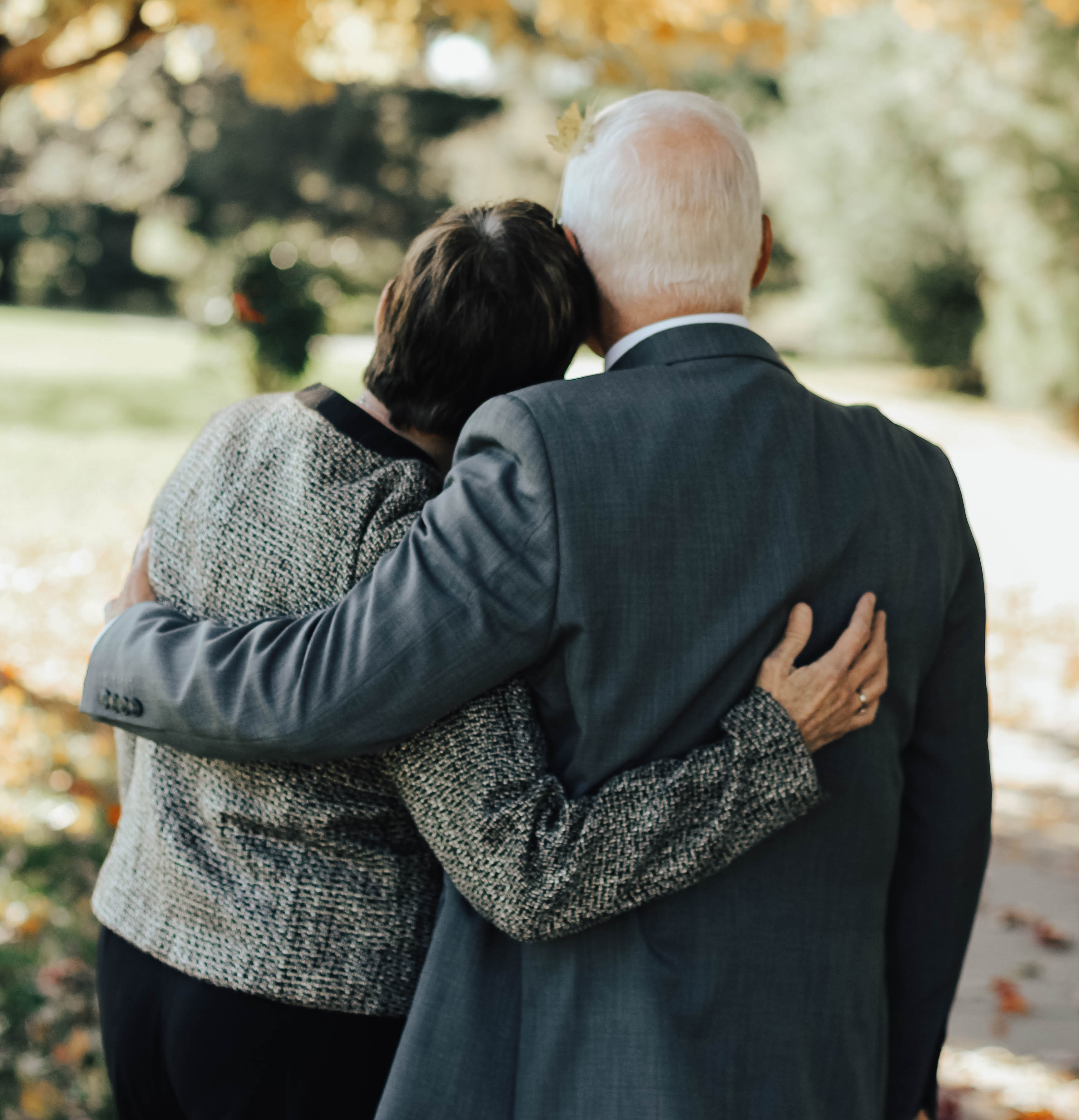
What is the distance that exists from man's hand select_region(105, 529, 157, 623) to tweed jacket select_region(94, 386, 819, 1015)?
3 cm

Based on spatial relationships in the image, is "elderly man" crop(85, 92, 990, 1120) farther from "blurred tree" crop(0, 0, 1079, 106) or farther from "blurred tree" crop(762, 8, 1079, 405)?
"blurred tree" crop(762, 8, 1079, 405)

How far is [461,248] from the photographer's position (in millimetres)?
1510

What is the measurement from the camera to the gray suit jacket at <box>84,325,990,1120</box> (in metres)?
1.36

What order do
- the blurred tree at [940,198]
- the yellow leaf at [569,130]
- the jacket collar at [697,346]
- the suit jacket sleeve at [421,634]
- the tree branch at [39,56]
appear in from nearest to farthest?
the suit jacket sleeve at [421,634] → the jacket collar at [697,346] → the yellow leaf at [569,130] → the tree branch at [39,56] → the blurred tree at [940,198]

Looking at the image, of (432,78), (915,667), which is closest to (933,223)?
(432,78)

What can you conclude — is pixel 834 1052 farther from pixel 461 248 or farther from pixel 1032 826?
pixel 1032 826

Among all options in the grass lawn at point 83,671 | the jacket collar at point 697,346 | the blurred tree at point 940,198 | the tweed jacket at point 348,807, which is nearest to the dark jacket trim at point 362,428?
the tweed jacket at point 348,807

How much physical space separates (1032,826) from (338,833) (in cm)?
430

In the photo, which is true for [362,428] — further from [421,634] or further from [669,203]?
[669,203]

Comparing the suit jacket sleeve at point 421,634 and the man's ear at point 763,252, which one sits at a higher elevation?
the man's ear at point 763,252

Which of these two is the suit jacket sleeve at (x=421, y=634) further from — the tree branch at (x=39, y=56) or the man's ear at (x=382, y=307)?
the tree branch at (x=39, y=56)

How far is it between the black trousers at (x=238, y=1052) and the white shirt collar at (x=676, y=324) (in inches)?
38.3

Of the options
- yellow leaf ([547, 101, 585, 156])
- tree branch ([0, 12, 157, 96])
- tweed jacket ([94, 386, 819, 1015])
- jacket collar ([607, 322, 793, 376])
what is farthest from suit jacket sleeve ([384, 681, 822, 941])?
tree branch ([0, 12, 157, 96])

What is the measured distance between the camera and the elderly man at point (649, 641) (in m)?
1.36
